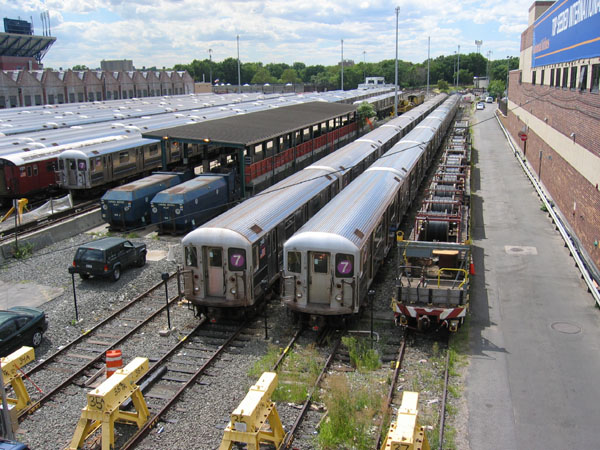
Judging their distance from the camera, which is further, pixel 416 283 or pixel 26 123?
pixel 26 123

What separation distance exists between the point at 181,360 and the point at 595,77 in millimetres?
17522

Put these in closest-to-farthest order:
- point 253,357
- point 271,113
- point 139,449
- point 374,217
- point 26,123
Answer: point 139,449 → point 253,357 → point 374,217 → point 271,113 → point 26,123

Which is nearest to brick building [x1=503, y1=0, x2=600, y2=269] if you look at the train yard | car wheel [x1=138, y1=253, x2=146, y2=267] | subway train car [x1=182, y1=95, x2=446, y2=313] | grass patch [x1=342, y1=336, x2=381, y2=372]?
the train yard

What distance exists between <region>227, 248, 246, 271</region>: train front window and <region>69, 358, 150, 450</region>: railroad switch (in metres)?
4.16

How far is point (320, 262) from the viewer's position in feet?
44.2

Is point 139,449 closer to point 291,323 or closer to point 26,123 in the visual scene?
point 291,323

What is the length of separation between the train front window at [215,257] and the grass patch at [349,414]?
4332 millimetres

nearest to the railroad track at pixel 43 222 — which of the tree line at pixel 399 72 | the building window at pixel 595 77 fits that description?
the building window at pixel 595 77

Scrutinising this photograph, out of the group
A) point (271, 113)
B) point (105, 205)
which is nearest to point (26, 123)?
point (271, 113)

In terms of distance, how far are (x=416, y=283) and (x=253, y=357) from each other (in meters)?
4.66

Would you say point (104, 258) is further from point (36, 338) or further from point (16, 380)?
point (16, 380)

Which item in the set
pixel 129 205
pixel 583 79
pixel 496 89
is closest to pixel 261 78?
pixel 496 89

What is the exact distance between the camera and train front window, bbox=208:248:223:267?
46.0 feet

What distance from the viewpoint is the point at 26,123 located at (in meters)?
41.0
